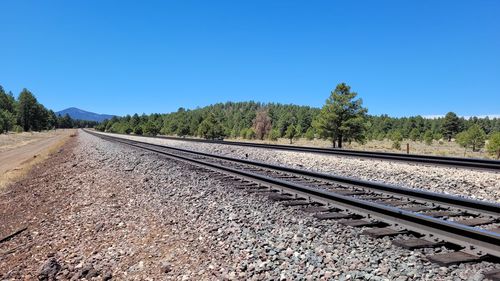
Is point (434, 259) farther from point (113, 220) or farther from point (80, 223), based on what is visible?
point (80, 223)

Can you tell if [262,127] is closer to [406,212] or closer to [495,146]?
[495,146]

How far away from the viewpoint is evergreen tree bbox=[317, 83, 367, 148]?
40.0m

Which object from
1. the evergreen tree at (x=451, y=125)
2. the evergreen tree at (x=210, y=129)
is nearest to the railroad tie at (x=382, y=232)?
the evergreen tree at (x=210, y=129)

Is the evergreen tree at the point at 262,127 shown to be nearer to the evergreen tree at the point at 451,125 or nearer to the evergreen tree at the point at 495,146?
the evergreen tree at the point at 495,146

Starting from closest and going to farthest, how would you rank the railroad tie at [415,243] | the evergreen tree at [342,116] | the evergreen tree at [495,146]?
the railroad tie at [415,243], the evergreen tree at [495,146], the evergreen tree at [342,116]

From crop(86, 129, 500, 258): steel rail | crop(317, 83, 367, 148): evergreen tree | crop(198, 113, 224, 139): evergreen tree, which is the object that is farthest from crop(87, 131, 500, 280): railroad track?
crop(198, 113, 224, 139): evergreen tree

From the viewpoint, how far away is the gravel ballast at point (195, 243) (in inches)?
175

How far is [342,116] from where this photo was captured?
40.5 meters

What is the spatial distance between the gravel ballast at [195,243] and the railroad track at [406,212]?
248 millimetres

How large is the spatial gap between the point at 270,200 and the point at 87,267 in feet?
12.9

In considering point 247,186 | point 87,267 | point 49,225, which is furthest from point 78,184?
point 87,267

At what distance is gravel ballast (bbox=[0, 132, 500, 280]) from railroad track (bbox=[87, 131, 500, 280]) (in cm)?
25

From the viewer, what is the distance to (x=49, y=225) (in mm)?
8883

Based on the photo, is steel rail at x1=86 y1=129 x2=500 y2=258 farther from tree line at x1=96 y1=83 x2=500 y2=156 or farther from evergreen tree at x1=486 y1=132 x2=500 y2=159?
evergreen tree at x1=486 y1=132 x2=500 y2=159
